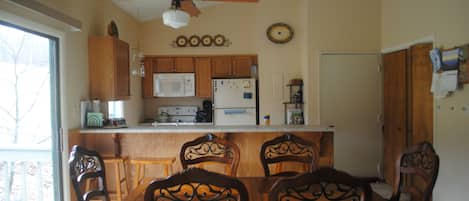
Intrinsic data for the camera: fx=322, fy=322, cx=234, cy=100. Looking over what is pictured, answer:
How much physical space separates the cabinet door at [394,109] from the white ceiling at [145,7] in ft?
10.2

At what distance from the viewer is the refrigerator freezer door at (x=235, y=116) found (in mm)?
5605

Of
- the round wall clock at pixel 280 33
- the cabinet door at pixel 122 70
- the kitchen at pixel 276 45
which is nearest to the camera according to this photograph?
the kitchen at pixel 276 45

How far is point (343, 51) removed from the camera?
469 centimetres

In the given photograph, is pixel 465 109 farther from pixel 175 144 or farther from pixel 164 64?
pixel 164 64

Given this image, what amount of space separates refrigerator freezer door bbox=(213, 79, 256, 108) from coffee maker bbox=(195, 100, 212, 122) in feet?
1.24

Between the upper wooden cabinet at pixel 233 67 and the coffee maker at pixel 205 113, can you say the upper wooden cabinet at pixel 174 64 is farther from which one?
the coffee maker at pixel 205 113

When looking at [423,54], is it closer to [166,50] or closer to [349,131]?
[349,131]

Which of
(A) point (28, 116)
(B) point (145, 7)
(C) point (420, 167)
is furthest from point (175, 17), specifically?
(B) point (145, 7)

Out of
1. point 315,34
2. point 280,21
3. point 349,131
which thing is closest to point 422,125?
point 349,131

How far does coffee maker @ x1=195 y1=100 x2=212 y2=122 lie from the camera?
5.93m

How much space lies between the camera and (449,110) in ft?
9.96

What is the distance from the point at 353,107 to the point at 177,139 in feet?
8.83

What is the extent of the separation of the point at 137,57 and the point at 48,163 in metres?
2.83

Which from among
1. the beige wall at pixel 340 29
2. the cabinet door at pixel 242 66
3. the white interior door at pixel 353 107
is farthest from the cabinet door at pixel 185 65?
the white interior door at pixel 353 107
